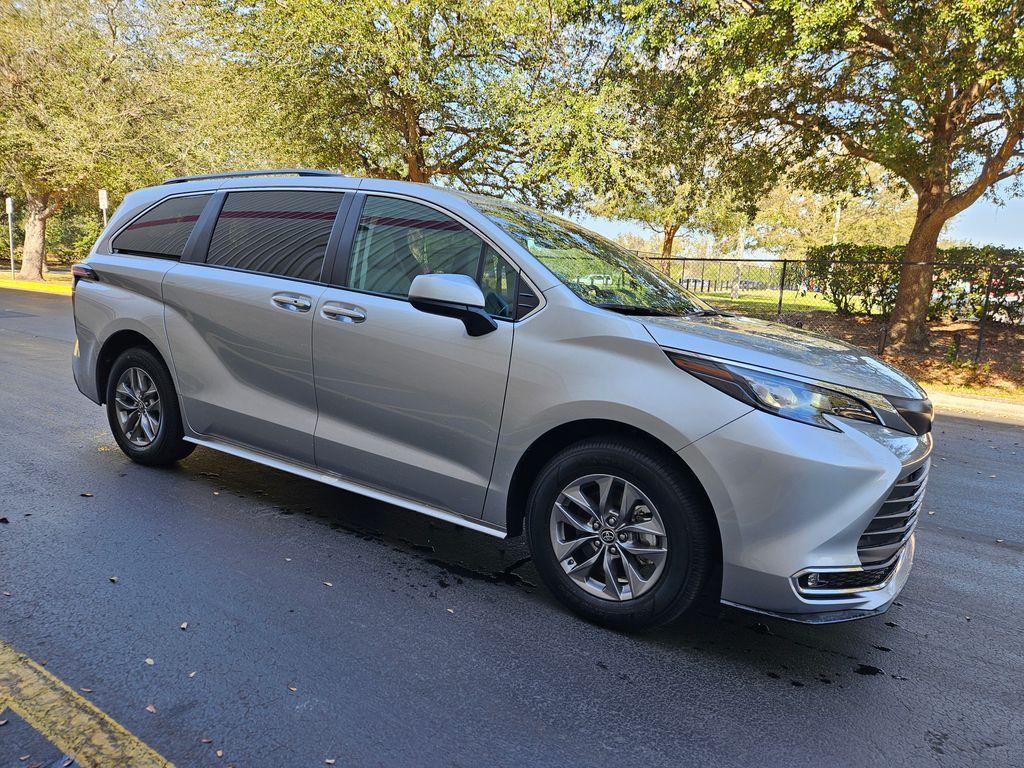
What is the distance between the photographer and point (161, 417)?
4.82 meters

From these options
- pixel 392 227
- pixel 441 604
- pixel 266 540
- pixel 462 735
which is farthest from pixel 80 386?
pixel 462 735

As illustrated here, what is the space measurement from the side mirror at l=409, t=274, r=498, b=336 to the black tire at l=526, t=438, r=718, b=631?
0.71 m

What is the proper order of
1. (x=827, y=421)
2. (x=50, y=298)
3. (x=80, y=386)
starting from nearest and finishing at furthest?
(x=827, y=421)
(x=80, y=386)
(x=50, y=298)

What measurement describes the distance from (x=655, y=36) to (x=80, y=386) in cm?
990

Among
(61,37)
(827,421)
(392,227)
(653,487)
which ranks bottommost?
(653,487)

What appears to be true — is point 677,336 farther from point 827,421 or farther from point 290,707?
point 290,707

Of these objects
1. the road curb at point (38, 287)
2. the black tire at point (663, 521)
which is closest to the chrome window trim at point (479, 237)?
the black tire at point (663, 521)

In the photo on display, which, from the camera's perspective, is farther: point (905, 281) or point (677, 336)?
point (905, 281)

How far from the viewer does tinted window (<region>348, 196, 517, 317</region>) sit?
352 centimetres

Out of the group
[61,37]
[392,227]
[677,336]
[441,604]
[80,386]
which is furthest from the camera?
[61,37]

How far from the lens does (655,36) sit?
37.8ft

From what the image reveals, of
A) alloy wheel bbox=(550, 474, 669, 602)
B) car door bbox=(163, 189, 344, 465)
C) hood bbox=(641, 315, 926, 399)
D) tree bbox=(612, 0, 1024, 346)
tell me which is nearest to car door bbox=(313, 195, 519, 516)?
car door bbox=(163, 189, 344, 465)

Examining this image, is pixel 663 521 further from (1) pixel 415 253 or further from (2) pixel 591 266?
(1) pixel 415 253

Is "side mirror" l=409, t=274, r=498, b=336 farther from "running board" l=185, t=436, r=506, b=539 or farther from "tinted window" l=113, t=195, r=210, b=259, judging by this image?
"tinted window" l=113, t=195, r=210, b=259
